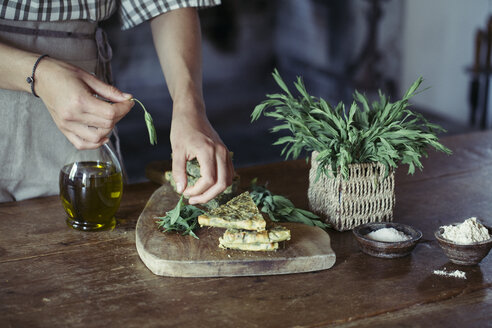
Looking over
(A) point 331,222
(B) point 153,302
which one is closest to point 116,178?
(B) point 153,302

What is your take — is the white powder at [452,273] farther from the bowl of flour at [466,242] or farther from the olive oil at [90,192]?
the olive oil at [90,192]

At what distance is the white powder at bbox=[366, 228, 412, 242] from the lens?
1.35 metres

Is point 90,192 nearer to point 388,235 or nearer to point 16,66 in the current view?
point 16,66

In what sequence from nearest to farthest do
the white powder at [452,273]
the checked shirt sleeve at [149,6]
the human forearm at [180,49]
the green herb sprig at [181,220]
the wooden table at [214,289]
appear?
the wooden table at [214,289] < the white powder at [452,273] < the green herb sprig at [181,220] < the human forearm at [180,49] < the checked shirt sleeve at [149,6]

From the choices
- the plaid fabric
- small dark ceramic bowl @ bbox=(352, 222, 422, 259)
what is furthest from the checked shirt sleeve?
small dark ceramic bowl @ bbox=(352, 222, 422, 259)

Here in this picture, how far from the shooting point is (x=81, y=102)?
1324 millimetres

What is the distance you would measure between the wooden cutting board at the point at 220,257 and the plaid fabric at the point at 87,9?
81cm

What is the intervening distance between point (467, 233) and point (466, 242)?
2cm

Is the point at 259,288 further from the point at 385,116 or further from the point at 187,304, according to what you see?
the point at 385,116

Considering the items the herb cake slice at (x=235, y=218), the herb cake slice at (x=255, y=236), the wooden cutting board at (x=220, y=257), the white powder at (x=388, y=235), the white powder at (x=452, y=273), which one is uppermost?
the herb cake slice at (x=235, y=218)

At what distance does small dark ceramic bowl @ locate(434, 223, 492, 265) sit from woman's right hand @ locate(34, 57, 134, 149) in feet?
2.55

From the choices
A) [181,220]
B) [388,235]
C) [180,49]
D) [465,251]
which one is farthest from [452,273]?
[180,49]

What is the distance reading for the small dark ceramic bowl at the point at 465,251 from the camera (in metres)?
1.25

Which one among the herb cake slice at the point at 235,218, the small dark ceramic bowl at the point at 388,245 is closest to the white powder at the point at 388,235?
the small dark ceramic bowl at the point at 388,245
